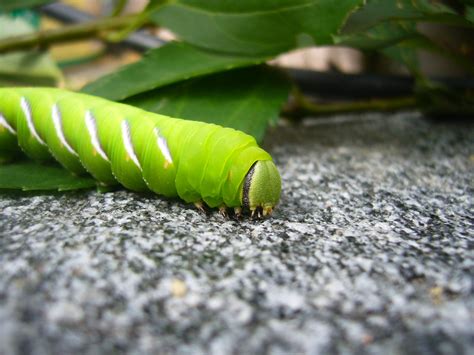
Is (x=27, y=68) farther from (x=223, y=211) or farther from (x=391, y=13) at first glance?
(x=391, y=13)

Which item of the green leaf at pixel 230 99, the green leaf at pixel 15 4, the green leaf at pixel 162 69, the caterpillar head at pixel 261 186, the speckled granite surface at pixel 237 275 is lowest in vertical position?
the speckled granite surface at pixel 237 275

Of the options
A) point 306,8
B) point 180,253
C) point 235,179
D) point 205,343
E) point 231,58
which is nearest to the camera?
point 205,343

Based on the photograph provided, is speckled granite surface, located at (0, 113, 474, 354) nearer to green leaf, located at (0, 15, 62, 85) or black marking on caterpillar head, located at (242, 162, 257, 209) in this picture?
black marking on caterpillar head, located at (242, 162, 257, 209)

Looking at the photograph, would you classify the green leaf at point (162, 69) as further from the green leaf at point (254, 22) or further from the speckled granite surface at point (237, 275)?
the speckled granite surface at point (237, 275)

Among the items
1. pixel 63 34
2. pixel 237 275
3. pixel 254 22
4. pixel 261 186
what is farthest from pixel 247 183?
pixel 63 34

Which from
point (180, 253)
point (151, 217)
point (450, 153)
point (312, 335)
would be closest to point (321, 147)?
point (450, 153)

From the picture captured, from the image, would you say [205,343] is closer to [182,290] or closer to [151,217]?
[182,290]

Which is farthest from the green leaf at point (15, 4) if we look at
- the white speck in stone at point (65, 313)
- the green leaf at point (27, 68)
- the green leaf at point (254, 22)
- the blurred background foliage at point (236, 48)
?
the white speck in stone at point (65, 313)
